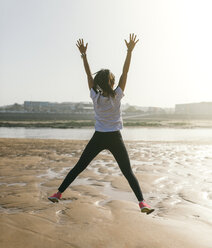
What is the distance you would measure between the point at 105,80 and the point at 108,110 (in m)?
0.38

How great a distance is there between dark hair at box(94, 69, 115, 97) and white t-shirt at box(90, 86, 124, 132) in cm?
8

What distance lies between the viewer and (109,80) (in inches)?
134

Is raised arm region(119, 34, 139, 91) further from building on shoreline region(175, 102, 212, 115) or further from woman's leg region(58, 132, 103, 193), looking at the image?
building on shoreline region(175, 102, 212, 115)

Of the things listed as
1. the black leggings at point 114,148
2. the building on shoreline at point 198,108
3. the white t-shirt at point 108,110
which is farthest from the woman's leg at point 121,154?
the building on shoreline at point 198,108

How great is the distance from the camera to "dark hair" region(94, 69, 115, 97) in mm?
3393

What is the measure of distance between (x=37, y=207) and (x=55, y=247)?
4.50 feet

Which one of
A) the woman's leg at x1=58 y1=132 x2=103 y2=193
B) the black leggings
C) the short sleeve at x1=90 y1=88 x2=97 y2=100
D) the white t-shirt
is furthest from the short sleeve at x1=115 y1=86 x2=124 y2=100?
the woman's leg at x1=58 y1=132 x2=103 y2=193

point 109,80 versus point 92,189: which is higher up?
point 109,80

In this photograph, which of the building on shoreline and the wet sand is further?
the building on shoreline

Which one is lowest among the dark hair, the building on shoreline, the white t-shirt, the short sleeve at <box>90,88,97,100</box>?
the white t-shirt

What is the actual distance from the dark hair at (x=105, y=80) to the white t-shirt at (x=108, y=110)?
8cm

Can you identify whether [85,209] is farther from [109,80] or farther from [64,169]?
[64,169]

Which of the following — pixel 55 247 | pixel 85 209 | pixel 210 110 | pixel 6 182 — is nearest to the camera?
pixel 55 247

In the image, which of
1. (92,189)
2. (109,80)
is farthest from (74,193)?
(109,80)
